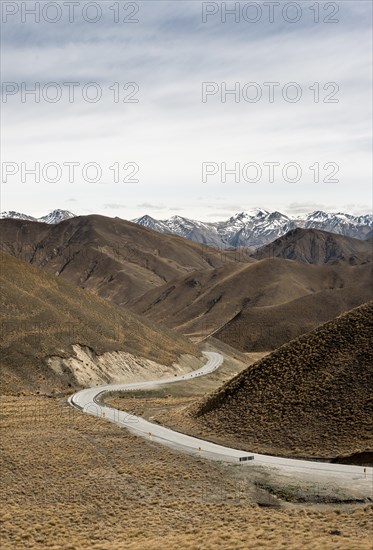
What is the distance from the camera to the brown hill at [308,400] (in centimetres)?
3659

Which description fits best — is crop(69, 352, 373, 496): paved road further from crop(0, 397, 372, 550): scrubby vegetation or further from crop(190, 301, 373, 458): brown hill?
crop(0, 397, 372, 550): scrubby vegetation

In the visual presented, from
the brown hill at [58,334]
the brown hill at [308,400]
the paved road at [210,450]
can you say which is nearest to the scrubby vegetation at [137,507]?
the paved road at [210,450]

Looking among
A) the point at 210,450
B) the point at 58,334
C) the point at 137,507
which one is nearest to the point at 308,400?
the point at 210,450

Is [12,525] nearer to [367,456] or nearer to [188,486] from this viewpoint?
[188,486]

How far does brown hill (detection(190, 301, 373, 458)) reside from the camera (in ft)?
120

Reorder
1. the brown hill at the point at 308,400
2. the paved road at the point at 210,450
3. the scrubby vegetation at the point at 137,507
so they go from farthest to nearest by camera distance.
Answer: the brown hill at the point at 308,400
the paved road at the point at 210,450
the scrubby vegetation at the point at 137,507

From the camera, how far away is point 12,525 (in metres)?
24.1

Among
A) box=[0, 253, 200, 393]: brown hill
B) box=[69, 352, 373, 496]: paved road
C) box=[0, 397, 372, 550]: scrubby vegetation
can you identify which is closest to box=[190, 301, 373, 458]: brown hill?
box=[69, 352, 373, 496]: paved road

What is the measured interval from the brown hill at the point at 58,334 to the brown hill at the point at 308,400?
2672 centimetres

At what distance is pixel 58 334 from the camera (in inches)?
2943

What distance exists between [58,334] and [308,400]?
4220 centimetres

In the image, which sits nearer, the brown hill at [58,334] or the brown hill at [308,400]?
the brown hill at [308,400]

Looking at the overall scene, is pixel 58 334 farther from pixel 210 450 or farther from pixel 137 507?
pixel 137 507

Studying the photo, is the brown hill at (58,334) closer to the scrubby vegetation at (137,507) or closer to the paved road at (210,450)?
the paved road at (210,450)
